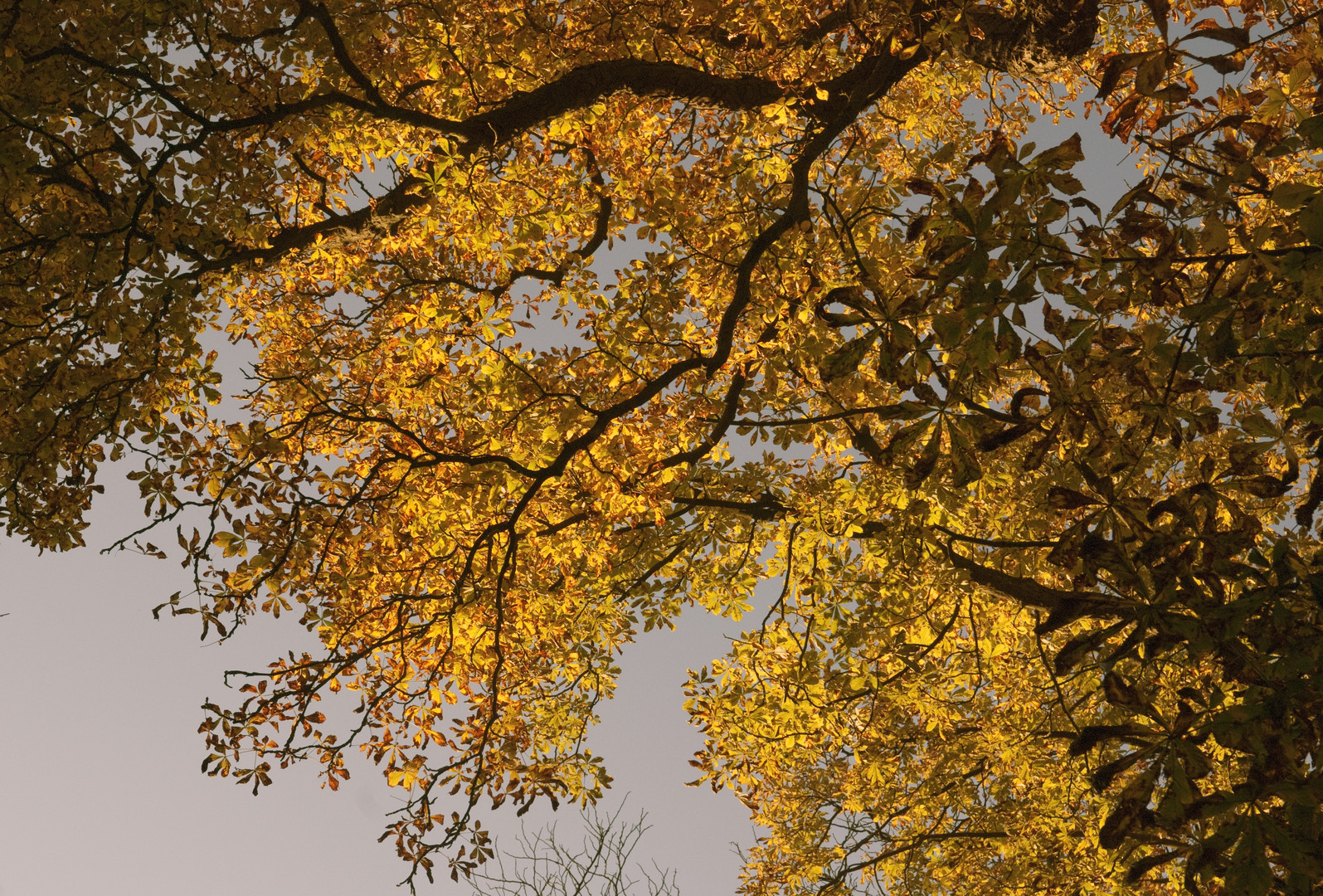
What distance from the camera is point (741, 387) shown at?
24.1 feet

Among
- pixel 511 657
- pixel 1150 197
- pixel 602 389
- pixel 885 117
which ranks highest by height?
pixel 885 117

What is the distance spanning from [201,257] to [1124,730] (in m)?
5.48

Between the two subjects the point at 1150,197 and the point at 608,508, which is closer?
the point at 1150,197

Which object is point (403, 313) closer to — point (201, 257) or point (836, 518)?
point (201, 257)

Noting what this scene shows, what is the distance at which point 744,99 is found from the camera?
23.9 ft

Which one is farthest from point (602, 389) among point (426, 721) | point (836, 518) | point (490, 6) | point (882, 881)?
point (882, 881)

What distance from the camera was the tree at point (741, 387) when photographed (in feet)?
8.43

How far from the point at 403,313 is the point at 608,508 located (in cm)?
227

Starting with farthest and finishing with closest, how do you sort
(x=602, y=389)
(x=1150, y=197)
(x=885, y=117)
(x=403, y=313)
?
(x=885, y=117), (x=602, y=389), (x=403, y=313), (x=1150, y=197)

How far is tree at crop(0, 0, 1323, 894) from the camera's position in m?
2.57

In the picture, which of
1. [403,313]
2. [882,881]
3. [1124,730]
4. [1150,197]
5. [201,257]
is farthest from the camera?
[882,881]

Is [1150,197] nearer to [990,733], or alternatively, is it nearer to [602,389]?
[602,389]

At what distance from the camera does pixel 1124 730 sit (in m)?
2.29

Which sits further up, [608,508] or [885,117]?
[885,117]
